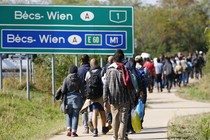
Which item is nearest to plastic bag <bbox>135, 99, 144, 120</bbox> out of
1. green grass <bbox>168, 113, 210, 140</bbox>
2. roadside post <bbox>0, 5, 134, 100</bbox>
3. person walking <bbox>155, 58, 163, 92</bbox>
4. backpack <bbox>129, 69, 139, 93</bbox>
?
green grass <bbox>168, 113, 210, 140</bbox>

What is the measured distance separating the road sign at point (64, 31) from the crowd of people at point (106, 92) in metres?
5.37

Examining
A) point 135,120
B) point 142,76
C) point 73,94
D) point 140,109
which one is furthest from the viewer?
point 140,109

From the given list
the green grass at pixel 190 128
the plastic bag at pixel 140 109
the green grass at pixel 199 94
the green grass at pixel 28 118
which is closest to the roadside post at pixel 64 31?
the green grass at pixel 28 118

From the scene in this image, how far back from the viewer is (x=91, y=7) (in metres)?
22.8

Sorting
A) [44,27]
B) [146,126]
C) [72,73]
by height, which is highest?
[44,27]

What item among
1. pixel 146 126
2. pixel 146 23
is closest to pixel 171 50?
pixel 146 23

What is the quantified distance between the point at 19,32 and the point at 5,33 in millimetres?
451

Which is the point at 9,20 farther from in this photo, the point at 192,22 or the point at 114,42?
the point at 192,22

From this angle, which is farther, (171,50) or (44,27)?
(171,50)

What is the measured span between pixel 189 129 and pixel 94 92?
8.32ft

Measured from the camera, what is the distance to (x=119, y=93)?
1367 centimetres

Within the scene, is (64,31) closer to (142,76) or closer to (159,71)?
(142,76)

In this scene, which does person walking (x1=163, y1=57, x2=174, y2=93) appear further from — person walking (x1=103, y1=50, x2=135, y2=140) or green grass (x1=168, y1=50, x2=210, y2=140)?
person walking (x1=103, y1=50, x2=135, y2=140)

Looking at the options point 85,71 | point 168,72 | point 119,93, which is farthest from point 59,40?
point 168,72
